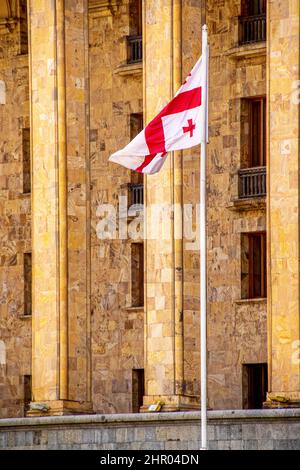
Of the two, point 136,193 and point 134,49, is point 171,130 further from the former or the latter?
point 134,49

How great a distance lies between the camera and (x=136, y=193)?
6625 centimetres

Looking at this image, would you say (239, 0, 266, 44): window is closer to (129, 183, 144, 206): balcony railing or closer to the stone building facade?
the stone building facade

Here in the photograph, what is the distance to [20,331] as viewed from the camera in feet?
225

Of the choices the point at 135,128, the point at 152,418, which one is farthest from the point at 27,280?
the point at 152,418

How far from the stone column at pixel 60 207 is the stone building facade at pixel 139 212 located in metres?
0.04

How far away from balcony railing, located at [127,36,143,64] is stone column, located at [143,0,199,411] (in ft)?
22.2

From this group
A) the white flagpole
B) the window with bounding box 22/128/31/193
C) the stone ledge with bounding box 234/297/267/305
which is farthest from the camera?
the window with bounding box 22/128/31/193

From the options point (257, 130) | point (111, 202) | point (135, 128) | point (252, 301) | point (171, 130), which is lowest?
point (252, 301)

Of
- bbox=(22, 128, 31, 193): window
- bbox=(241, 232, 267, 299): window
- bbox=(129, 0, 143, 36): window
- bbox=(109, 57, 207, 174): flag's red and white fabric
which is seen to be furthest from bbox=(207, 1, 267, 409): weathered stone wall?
bbox=(109, 57, 207, 174): flag's red and white fabric

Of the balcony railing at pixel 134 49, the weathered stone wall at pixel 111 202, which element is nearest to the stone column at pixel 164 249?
the weathered stone wall at pixel 111 202

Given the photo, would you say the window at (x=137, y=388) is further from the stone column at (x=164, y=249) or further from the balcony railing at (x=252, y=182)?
the stone column at (x=164, y=249)

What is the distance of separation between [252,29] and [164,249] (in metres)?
8.29

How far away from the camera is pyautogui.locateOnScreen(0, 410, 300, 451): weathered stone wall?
178 ft

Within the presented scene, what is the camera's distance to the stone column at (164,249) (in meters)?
58.3
